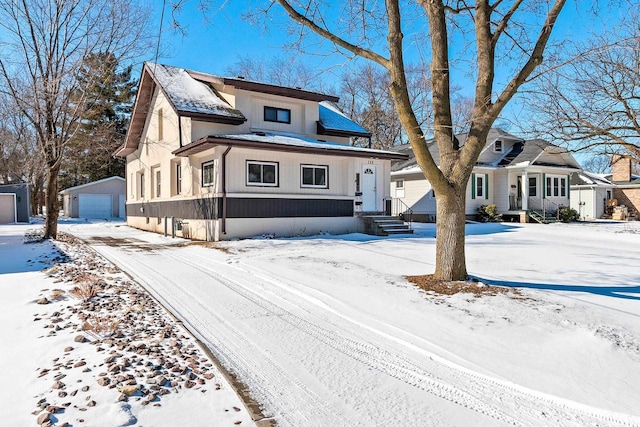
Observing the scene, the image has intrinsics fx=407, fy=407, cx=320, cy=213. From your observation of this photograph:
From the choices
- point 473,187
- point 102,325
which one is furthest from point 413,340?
point 473,187

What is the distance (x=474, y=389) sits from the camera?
3.25 meters

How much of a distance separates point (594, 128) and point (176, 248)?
600 inches

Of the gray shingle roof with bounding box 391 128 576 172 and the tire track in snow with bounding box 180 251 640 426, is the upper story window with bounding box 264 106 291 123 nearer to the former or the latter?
the gray shingle roof with bounding box 391 128 576 172

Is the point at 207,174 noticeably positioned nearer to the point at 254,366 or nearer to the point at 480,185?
the point at 254,366

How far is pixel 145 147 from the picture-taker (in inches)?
786

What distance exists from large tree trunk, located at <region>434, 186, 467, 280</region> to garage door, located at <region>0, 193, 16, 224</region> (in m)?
28.8

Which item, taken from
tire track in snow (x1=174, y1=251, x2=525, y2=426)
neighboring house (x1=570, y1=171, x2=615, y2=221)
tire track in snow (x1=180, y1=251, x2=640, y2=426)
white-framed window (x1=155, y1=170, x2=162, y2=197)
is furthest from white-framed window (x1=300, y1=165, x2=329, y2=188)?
neighboring house (x1=570, y1=171, x2=615, y2=221)

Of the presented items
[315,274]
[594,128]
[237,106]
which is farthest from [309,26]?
[594,128]

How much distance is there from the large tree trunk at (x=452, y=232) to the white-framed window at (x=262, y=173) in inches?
344

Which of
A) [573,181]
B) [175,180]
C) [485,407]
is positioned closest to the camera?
[485,407]

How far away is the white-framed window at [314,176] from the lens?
15.1 metres

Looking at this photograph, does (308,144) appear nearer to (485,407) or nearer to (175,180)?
(175,180)

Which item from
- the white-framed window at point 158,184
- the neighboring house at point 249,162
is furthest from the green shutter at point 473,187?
the white-framed window at point 158,184

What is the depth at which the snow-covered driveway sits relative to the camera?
2.98 meters
